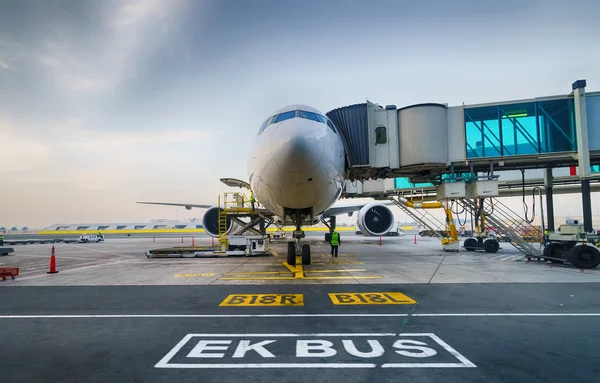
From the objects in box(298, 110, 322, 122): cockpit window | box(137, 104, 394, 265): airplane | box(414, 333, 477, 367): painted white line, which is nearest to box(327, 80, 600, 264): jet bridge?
box(137, 104, 394, 265): airplane

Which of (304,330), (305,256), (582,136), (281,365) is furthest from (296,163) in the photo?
(582,136)

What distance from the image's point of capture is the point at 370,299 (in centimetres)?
689

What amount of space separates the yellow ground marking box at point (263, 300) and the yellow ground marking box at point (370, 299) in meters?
0.76

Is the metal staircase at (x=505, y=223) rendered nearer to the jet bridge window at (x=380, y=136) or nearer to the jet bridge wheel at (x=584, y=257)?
the jet bridge wheel at (x=584, y=257)

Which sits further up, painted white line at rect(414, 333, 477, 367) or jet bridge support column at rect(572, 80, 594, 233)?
jet bridge support column at rect(572, 80, 594, 233)

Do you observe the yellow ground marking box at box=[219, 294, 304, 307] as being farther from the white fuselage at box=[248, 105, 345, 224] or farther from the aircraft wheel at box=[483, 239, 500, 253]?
the aircraft wheel at box=[483, 239, 500, 253]

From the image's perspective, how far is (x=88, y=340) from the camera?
4.55 metres

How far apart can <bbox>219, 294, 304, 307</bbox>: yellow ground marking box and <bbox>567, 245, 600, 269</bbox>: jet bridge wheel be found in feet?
34.3

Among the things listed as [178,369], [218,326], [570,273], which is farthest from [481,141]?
[178,369]

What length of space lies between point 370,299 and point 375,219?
52.0 feet

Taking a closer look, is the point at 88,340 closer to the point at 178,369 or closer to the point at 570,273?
the point at 178,369

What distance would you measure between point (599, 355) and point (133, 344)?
Result: 222 inches

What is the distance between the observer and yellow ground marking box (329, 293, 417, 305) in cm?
659

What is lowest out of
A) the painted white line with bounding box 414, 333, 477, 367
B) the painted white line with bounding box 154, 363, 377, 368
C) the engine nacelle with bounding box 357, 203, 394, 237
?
the painted white line with bounding box 414, 333, 477, 367
